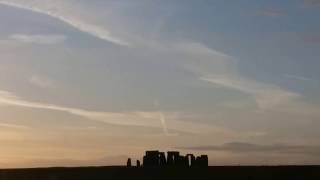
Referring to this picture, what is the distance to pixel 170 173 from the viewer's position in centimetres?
6262

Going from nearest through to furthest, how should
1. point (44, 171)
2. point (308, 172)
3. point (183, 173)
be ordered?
point (308, 172) → point (183, 173) → point (44, 171)

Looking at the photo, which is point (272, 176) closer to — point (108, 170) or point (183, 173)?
point (183, 173)

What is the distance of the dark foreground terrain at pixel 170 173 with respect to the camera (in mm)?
58219

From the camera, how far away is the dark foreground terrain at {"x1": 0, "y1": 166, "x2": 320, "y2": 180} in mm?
58219

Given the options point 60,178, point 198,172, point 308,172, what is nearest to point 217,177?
point 198,172

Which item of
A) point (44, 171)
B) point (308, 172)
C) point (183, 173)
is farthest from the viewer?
point (44, 171)

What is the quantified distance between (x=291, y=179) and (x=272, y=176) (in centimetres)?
127

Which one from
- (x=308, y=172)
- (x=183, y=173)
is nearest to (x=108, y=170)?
→ (x=183, y=173)

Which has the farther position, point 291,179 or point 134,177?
point 134,177

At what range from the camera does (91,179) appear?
63969mm

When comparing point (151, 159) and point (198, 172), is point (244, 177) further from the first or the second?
point (151, 159)

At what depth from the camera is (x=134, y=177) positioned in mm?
63250

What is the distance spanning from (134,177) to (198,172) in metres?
4.95

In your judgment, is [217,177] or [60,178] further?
[60,178]
